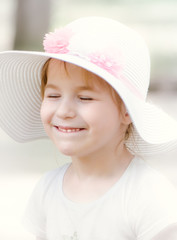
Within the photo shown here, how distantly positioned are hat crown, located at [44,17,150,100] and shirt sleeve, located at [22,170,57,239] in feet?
1.39

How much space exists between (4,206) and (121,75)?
1.47m

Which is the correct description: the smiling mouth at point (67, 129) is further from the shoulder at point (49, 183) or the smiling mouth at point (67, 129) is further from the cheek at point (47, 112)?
the shoulder at point (49, 183)

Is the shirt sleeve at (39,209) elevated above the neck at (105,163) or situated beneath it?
situated beneath

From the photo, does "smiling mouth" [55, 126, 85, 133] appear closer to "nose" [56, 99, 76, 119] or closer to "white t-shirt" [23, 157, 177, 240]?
"nose" [56, 99, 76, 119]

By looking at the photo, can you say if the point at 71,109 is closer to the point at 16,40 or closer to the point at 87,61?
the point at 87,61

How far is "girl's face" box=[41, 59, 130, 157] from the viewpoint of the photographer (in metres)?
1.60

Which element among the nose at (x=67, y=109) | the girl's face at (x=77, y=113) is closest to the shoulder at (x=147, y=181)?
the girl's face at (x=77, y=113)

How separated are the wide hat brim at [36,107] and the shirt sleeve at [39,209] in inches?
6.8

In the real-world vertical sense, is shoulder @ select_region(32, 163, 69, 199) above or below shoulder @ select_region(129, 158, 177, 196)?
below

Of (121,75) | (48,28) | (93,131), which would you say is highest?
(121,75)

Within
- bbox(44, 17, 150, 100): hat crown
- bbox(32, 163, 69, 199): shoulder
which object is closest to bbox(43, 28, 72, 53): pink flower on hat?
bbox(44, 17, 150, 100): hat crown

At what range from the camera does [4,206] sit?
2.90 meters

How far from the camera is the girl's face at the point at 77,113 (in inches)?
62.8

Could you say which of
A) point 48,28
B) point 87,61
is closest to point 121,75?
point 87,61
